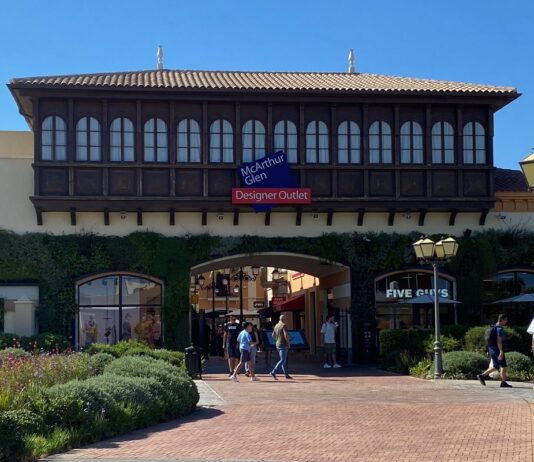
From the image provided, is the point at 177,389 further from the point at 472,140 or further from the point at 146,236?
the point at 472,140

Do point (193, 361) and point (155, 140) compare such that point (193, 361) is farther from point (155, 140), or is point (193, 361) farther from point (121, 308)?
point (155, 140)

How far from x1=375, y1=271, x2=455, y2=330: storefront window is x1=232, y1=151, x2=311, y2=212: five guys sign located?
441 cm

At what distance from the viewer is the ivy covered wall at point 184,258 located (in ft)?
102

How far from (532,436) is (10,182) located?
73.2ft

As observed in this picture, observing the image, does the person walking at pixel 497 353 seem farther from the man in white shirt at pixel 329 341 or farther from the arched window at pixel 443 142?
the arched window at pixel 443 142

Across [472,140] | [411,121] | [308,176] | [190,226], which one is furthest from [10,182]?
[472,140]

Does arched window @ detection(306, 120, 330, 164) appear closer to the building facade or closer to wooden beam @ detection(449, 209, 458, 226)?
the building facade

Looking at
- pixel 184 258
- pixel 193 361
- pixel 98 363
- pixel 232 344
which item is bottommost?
pixel 193 361

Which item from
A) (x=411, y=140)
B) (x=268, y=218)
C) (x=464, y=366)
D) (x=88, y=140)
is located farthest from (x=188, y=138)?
(x=464, y=366)

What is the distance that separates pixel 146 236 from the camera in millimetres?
31219

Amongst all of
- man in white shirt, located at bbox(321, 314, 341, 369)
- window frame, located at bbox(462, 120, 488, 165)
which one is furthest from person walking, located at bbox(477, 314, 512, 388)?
window frame, located at bbox(462, 120, 488, 165)

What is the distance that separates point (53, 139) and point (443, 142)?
13.7m

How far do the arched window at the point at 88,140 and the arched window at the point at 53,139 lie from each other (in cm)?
47

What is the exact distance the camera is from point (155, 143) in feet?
102
